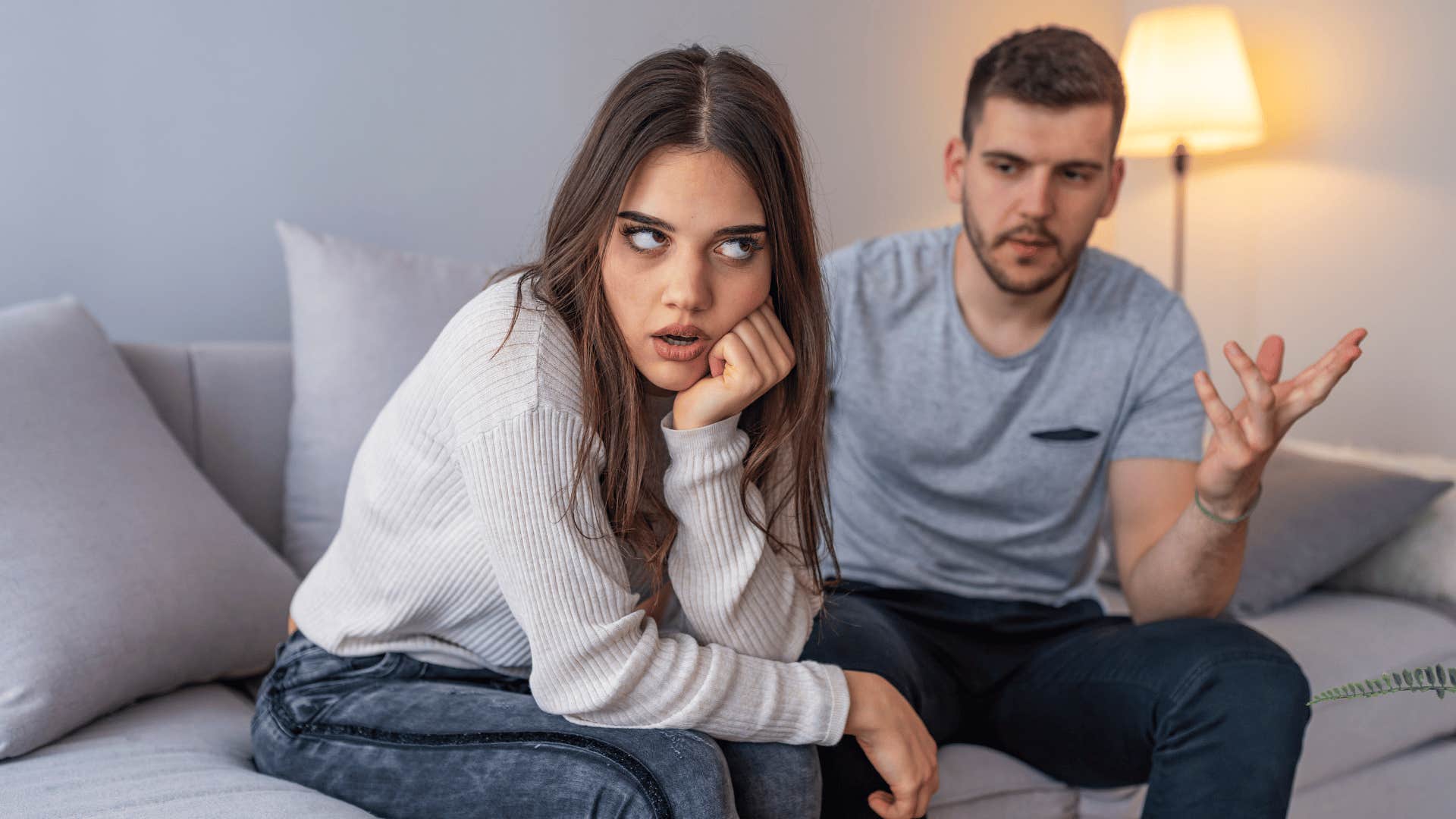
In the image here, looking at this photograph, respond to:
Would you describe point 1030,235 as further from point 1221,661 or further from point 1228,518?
point 1221,661

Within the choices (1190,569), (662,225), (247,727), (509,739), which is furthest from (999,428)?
(247,727)

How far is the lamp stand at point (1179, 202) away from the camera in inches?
108

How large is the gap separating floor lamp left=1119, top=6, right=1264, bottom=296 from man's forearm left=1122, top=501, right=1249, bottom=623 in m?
1.47

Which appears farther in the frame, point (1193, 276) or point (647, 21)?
point (1193, 276)

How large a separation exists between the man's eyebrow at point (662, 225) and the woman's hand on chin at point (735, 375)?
0.10 metres

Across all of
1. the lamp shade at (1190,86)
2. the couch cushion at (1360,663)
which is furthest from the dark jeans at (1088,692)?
the lamp shade at (1190,86)

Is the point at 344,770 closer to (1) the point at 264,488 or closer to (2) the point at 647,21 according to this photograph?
(1) the point at 264,488

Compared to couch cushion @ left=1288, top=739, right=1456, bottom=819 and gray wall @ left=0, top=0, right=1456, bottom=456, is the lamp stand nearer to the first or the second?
gray wall @ left=0, top=0, right=1456, bottom=456

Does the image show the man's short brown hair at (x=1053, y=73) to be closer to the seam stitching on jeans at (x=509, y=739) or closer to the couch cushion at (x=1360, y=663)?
the couch cushion at (x=1360, y=663)

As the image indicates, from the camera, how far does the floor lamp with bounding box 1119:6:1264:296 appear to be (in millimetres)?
2578

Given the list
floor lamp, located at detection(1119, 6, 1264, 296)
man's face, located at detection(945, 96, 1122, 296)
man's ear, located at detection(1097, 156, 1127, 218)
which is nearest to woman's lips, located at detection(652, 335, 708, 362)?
man's face, located at detection(945, 96, 1122, 296)

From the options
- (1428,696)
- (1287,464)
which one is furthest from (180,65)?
(1428,696)

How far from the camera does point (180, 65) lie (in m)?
1.82

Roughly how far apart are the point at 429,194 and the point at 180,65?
1.47 feet
